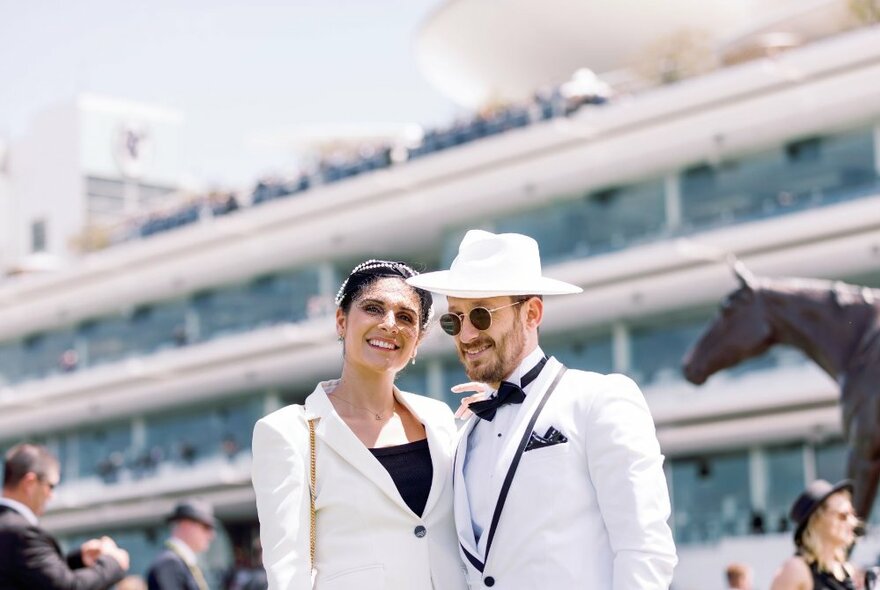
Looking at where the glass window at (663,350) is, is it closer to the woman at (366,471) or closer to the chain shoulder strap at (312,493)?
the woman at (366,471)

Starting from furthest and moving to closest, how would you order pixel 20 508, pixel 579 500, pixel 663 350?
pixel 663 350 < pixel 20 508 < pixel 579 500

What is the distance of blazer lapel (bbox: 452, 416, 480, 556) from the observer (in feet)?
14.5

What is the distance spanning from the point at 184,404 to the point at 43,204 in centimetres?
1976

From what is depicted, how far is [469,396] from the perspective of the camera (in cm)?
480

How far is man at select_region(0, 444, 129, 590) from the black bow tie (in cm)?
263

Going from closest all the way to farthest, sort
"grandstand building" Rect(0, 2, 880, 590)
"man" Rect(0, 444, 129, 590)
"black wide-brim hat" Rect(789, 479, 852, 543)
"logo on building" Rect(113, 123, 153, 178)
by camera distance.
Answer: "man" Rect(0, 444, 129, 590), "black wide-brim hat" Rect(789, 479, 852, 543), "grandstand building" Rect(0, 2, 880, 590), "logo on building" Rect(113, 123, 153, 178)

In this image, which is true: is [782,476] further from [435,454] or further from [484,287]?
[484,287]

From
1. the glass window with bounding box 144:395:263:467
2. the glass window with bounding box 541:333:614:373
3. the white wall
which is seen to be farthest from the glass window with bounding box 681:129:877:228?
the white wall

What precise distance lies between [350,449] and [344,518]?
0.21 meters

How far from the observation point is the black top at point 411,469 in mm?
4594

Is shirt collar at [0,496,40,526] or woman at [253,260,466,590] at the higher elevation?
woman at [253,260,466,590]

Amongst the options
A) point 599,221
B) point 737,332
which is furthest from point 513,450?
point 599,221

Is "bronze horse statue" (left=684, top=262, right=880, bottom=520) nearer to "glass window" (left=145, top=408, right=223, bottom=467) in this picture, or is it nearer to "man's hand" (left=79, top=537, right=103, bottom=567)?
"man's hand" (left=79, top=537, right=103, bottom=567)

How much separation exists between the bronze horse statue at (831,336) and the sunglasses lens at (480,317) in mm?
6610
